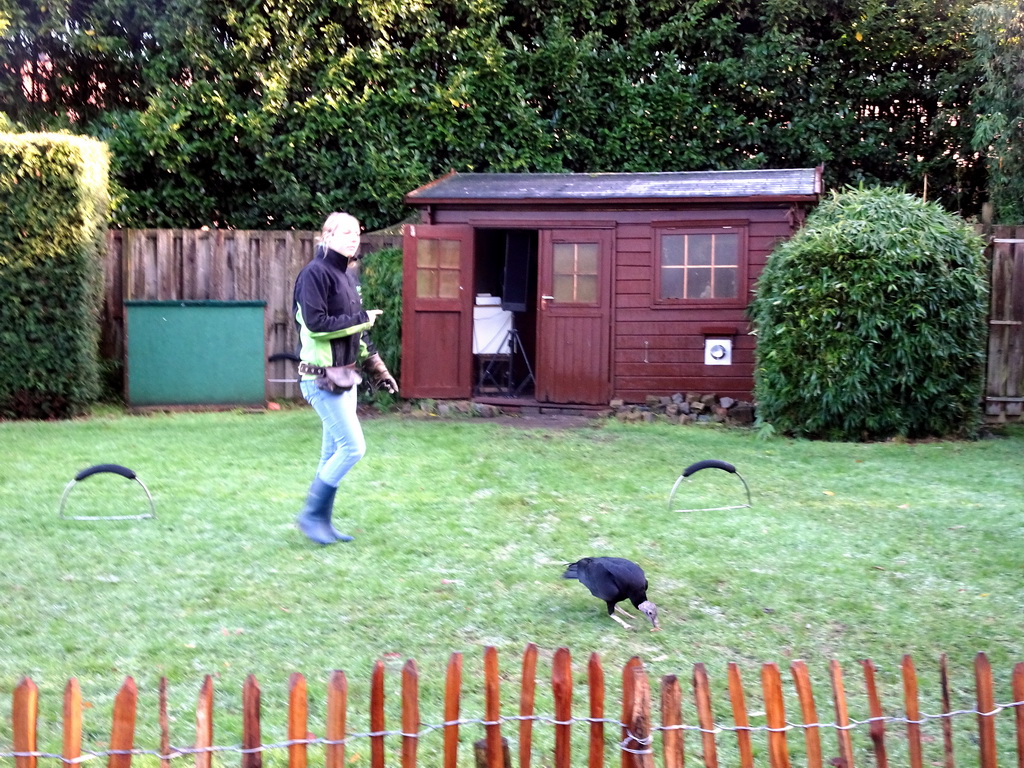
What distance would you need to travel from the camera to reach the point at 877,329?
10.1 meters

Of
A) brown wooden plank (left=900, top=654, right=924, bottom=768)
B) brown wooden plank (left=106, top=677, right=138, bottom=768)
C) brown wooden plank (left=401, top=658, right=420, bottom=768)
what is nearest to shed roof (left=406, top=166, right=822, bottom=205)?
brown wooden plank (left=900, top=654, right=924, bottom=768)

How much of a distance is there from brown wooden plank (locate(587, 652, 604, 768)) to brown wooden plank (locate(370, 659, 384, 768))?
47 centimetres

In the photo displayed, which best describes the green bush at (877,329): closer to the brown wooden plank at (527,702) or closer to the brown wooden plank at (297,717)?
the brown wooden plank at (527,702)

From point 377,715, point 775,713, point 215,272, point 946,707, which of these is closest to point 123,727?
point 377,715

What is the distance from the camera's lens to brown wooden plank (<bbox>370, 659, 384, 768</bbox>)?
2.35 m

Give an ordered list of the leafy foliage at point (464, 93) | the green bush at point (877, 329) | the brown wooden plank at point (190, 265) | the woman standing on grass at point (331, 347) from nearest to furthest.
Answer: the woman standing on grass at point (331, 347)
the green bush at point (877, 329)
the brown wooden plank at point (190, 265)
the leafy foliage at point (464, 93)

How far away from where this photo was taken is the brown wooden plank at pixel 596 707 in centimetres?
242

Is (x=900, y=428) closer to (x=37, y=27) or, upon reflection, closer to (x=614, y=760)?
(x=614, y=760)

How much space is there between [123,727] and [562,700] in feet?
3.20

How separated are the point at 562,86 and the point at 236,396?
712 cm

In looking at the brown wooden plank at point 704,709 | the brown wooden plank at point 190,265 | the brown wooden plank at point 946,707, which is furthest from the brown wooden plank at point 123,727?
the brown wooden plank at point 190,265

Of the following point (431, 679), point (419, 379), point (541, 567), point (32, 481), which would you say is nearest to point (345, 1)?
point (419, 379)

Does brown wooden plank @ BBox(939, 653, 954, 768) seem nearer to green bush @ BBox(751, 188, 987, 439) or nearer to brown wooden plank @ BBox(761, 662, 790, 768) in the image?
brown wooden plank @ BBox(761, 662, 790, 768)

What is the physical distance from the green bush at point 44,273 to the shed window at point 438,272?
371 centimetres
